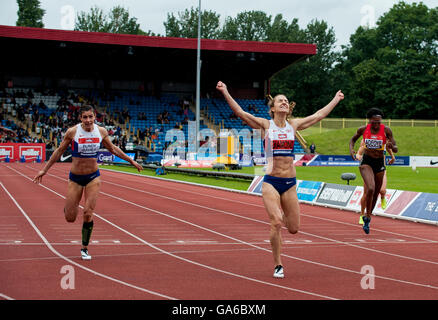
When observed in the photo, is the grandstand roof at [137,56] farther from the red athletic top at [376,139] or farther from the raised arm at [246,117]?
the raised arm at [246,117]

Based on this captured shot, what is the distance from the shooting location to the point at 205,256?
10492 mm

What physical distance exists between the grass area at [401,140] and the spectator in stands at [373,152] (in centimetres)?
4851

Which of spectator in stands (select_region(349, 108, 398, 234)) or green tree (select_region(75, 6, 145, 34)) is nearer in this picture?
spectator in stands (select_region(349, 108, 398, 234))

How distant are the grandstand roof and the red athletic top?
42.4 m

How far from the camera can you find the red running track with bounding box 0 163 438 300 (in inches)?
303

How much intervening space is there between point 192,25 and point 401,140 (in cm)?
5104

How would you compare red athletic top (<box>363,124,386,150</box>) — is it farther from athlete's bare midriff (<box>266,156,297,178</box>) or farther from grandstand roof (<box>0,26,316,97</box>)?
grandstand roof (<box>0,26,316,97</box>)

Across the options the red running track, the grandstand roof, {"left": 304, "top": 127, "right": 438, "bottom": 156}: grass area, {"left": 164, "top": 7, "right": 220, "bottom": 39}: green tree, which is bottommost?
the red running track

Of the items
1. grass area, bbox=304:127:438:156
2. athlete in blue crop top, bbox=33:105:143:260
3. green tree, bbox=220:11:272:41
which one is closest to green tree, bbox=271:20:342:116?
green tree, bbox=220:11:272:41

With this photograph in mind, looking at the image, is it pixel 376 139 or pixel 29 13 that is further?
pixel 29 13

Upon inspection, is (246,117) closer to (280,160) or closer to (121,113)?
(280,160)

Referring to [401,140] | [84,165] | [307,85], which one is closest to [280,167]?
[84,165]
